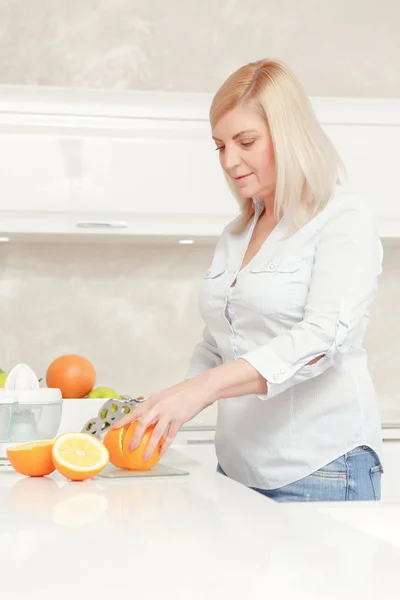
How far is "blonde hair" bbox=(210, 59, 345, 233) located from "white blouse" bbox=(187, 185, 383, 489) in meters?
0.03

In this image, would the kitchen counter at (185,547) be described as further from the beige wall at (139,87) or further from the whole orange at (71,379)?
the beige wall at (139,87)

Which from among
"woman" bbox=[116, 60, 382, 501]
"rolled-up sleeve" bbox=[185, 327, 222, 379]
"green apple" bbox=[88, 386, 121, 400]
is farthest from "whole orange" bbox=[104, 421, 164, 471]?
"green apple" bbox=[88, 386, 121, 400]

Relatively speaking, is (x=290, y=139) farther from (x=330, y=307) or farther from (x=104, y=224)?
(x=104, y=224)

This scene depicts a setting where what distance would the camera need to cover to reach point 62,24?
10.2 feet

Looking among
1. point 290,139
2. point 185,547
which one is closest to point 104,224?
point 290,139

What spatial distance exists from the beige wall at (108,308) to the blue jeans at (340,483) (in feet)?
5.54

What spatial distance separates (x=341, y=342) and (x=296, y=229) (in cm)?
24

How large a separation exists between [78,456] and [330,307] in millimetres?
429

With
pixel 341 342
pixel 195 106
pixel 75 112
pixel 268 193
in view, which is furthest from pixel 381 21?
pixel 341 342

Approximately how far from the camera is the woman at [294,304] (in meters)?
1.37

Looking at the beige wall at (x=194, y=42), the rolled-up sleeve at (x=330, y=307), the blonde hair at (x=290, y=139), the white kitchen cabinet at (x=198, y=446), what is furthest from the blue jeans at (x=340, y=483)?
the beige wall at (x=194, y=42)

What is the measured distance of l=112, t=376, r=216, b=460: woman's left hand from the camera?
47.7 inches

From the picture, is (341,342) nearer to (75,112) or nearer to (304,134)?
(304,134)

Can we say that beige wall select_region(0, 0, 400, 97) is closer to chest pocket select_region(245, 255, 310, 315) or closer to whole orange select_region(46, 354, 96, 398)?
whole orange select_region(46, 354, 96, 398)
